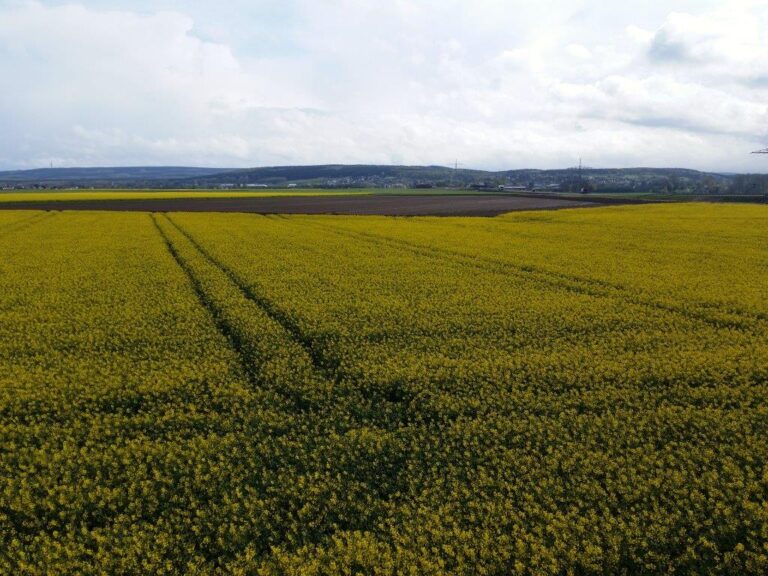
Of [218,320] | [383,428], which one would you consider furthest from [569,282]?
[383,428]

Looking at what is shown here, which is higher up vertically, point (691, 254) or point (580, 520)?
point (691, 254)

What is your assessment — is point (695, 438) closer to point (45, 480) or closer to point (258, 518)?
point (258, 518)

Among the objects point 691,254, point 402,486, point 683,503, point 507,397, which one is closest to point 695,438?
point 683,503

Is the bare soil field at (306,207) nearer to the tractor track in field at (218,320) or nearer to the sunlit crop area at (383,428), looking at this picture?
the tractor track in field at (218,320)

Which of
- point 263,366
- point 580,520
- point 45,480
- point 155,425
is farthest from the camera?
point 263,366

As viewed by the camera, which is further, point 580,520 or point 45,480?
point 45,480

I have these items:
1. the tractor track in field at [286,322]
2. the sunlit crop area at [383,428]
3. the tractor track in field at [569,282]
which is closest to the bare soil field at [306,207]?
the tractor track in field at [569,282]

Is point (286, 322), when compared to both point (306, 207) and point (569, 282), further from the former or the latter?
point (306, 207)

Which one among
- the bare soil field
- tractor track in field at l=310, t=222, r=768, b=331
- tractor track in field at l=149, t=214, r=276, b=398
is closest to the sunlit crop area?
tractor track in field at l=149, t=214, r=276, b=398
